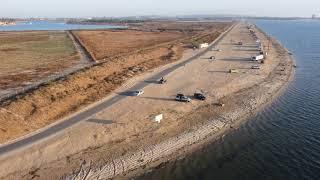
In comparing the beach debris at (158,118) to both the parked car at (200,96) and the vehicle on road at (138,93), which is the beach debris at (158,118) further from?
the parked car at (200,96)

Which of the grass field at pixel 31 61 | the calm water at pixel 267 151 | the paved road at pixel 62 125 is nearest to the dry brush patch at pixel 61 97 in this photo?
the paved road at pixel 62 125

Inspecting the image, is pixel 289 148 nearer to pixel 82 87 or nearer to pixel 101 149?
pixel 101 149

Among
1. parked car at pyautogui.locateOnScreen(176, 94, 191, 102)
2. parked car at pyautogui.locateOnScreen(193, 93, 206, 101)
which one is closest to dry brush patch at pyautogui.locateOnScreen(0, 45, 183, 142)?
parked car at pyautogui.locateOnScreen(176, 94, 191, 102)

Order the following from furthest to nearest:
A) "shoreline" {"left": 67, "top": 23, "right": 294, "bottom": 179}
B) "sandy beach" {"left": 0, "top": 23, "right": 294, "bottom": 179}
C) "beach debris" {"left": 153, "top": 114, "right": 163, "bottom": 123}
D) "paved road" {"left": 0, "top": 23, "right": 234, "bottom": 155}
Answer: "beach debris" {"left": 153, "top": 114, "right": 163, "bottom": 123} → "paved road" {"left": 0, "top": 23, "right": 234, "bottom": 155} → "sandy beach" {"left": 0, "top": 23, "right": 294, "bottom": 179} → "shoreline" {"left": 67, "top": 23, "right": 294, "bottom": 179}

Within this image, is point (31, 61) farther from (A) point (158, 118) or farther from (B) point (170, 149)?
(B) point (170, 149)

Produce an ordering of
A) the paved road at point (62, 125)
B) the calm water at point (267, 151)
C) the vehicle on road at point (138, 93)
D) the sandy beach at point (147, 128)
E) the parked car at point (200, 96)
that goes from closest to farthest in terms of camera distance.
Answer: the calm water at point (267, 151), the sandy beach at point (147, 128), the paved road at point (62, 125), the parked car at point (200, 96), the vehicle on road at point (138, 93)

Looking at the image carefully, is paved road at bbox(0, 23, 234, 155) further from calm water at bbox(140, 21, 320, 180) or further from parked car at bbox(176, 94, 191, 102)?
calm water at bbox(140, 21, 320, 180)

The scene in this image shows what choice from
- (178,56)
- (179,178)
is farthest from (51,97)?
(178,56)
